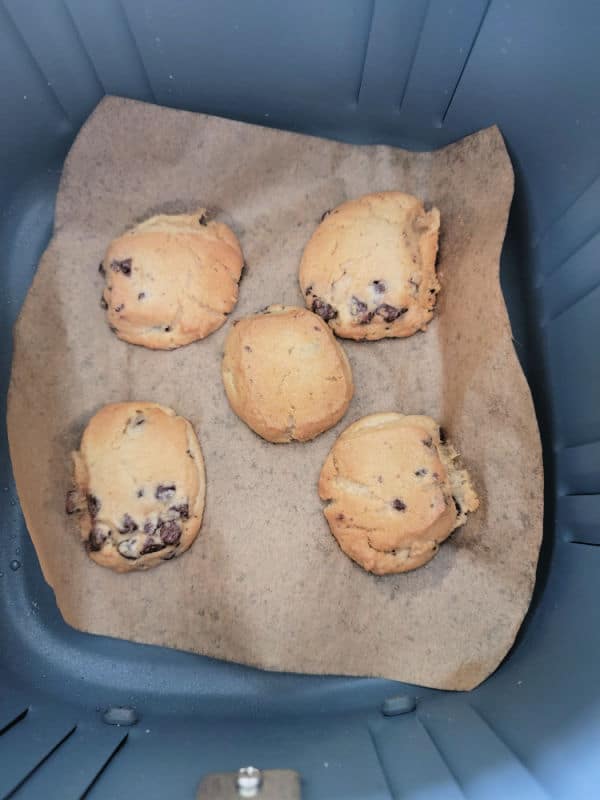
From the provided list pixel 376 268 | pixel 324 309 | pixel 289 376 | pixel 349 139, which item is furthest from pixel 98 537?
pixel 349 139

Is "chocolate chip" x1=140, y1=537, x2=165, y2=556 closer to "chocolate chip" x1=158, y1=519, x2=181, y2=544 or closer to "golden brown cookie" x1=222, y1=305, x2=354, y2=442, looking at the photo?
"chocolate chip" x1=158, y1=519, x2=181, y2=544

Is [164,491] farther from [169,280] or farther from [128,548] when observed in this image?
[169,280]

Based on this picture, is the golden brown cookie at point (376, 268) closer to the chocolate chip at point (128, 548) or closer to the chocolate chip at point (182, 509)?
the chocolate chip at point (182, 509)

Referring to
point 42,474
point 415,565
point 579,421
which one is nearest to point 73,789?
point 42,474

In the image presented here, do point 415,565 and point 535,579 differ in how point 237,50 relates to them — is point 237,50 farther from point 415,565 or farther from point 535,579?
point 535,579

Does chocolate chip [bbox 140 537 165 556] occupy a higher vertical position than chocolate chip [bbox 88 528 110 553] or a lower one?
lower

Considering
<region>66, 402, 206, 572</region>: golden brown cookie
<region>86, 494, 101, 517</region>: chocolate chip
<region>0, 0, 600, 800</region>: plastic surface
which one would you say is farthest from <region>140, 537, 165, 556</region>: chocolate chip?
<region>0, 0, 600, 800</region>: plastic surface
